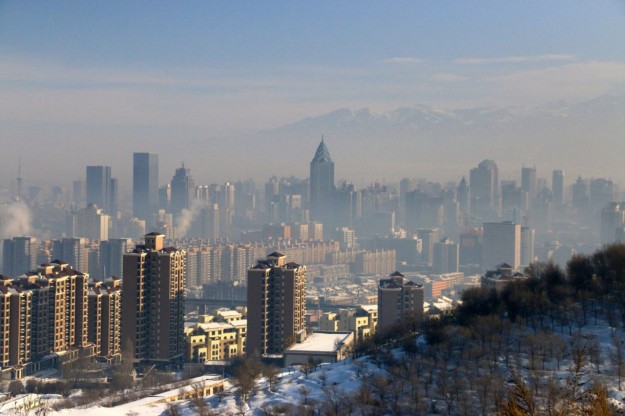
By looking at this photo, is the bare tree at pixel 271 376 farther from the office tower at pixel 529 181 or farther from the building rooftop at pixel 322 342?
the office tower at pixel 529 181

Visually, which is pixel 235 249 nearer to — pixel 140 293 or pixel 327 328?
pixel 327 328

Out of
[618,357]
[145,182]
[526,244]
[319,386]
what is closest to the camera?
[618,357]

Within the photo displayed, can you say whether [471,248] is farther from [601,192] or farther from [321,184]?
[321,184]

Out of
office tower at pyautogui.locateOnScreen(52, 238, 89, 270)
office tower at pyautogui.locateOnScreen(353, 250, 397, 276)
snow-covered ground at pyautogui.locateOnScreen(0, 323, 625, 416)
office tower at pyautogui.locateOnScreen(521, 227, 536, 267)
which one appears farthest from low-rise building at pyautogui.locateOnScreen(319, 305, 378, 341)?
office tower at pyautogui.locateOnScreen(521, 227, 536, 267)

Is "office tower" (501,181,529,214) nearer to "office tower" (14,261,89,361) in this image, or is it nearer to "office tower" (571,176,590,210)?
"office tower" (571,176,590,210)

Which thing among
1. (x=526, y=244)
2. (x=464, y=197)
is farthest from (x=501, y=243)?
(x=464, y=197)

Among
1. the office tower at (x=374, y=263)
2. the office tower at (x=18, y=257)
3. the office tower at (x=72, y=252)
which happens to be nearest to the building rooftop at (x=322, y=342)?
the office tower at (x=18, y=257)
